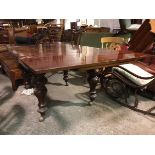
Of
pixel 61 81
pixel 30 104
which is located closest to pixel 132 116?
pixel 30 104

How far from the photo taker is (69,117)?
2420mm

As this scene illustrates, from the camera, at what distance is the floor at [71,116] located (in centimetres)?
213

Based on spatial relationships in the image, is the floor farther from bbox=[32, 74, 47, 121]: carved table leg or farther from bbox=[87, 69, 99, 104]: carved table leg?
bbox=[32, 74, 47, 121]: carved table leg

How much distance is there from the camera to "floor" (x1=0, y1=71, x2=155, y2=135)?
83.8 inches

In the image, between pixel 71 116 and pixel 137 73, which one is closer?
pixel 71 116

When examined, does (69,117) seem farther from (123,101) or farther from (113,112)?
(123,101)

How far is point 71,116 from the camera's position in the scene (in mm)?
2441

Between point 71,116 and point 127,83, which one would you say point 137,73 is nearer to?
point 127,83

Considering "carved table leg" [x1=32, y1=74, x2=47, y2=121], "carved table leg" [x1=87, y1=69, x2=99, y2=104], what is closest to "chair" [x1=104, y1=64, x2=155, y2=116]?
"carved table leg" [x1=87, y1=69, x2=99, y2=104]

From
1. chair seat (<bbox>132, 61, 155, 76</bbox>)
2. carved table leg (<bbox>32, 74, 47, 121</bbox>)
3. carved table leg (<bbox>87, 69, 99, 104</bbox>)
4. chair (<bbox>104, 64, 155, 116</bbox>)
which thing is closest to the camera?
carved table leg (<bbox>32, 74, 47, 121</bbox>)

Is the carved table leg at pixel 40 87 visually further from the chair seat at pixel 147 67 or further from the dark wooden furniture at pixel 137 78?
the chair seat at pixel 147 67

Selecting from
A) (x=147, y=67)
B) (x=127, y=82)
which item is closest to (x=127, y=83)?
(x=127, y=82)

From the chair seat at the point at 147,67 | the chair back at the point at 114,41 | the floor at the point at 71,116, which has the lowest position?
the floor at the point at 71,116

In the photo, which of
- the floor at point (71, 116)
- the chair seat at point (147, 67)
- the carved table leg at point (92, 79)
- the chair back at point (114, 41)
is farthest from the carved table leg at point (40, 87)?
the chair back at point (114, 41)
